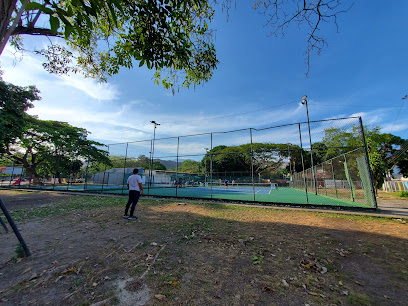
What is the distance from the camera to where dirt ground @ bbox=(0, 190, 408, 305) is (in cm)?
206

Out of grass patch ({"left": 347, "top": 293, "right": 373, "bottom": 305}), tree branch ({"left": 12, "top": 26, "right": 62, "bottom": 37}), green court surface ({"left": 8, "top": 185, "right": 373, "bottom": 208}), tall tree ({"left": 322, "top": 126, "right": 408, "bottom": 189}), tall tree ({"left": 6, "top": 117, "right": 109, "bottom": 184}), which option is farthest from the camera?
tall tree ({"left": 6, "top": 117, "right": 109, "bottom": 184})

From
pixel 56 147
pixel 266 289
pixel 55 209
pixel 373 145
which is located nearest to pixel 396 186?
pixel 373 145

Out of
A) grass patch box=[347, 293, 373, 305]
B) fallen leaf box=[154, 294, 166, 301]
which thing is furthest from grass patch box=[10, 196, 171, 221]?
grass patch box=[347, 293, 373, 305]

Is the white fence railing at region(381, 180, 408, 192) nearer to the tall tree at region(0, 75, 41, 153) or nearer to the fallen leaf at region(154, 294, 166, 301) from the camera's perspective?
the fallen leaf at region(154, 294, 166, 301)

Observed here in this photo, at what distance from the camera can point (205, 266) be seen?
9.20ft

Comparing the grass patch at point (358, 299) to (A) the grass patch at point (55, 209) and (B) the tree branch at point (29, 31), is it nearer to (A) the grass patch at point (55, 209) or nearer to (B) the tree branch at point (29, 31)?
(B) the tree branch at point (29, 31)

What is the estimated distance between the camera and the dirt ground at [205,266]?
2059mm

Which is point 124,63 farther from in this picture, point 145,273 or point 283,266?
point 283,266

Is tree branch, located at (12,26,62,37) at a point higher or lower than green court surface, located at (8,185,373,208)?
higher

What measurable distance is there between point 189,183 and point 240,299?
30607 mm

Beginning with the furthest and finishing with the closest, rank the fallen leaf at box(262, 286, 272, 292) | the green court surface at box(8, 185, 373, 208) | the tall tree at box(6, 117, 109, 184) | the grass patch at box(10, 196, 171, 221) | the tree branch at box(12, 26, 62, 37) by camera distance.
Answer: the tall tree at box(6, 117, 109, 184) < the green court surface at box(8, 185, 373, 208) < the grass patch at box(10, 196, 171, 221) < the tree branch at box(12, 26, 62, 37) < the fallen leaf at box(262, 286, 272, 292)

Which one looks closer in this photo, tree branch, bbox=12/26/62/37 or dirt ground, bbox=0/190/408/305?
dirt ground, bbox=0/190/408/305

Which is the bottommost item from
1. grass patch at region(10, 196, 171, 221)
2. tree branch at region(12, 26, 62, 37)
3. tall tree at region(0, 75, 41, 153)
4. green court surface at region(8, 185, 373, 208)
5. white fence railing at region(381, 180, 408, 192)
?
grass patch at region(10, 196, 171, 221)

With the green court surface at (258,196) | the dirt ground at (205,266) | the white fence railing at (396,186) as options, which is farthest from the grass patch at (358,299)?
the white fence railing at (396,186)
